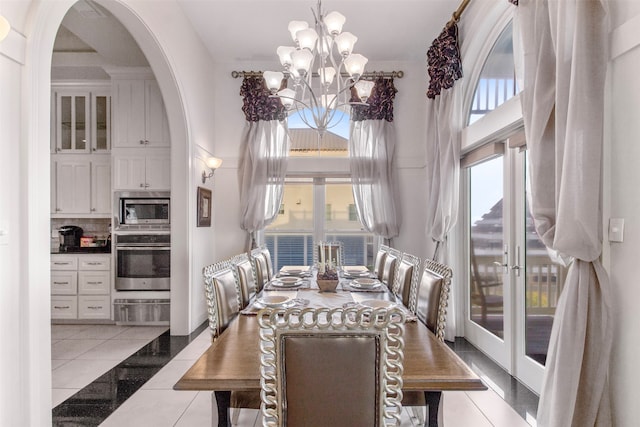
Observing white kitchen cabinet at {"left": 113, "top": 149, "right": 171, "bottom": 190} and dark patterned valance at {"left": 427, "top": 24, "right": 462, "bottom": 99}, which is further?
white kitchen cabinet at {"left": 113, "top": 149, "right": 171, "bottom": 190}

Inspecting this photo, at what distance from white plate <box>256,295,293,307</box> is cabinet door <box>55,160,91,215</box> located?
10.9 feet

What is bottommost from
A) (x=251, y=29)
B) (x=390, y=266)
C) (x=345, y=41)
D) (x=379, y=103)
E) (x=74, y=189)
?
(x=390, y=266)

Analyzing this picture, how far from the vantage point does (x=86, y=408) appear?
2.47m

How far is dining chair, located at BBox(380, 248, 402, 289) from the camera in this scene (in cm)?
338

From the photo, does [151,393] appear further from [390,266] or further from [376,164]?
[376,164]

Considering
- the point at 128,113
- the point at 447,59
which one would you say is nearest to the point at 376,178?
the point at 447,59

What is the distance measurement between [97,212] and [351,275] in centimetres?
335

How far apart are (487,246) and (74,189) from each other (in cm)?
490

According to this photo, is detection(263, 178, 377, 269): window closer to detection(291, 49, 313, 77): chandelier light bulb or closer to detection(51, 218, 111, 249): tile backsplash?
detection(51, 218, 111, 249): tile backsplash

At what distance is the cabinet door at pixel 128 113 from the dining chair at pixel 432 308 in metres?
3.75

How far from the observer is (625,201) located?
1633 mm

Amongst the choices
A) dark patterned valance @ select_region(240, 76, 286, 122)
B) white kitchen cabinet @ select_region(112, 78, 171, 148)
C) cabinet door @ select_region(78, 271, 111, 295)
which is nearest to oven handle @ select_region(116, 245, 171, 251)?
cabinet door @ select_region(78, 271, 111, 295)

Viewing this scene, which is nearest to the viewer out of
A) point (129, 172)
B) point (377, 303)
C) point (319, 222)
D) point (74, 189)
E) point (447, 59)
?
point (377, 303)

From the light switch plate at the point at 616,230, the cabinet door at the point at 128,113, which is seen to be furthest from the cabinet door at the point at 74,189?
the light switch plate at the point at 616,230
